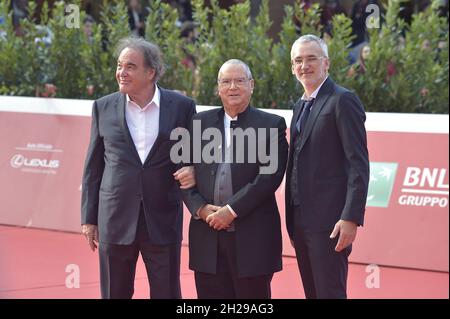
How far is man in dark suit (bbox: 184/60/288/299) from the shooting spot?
430 centimetres

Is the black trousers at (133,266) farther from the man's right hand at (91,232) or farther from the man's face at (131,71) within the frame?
the man's face at (131,71)

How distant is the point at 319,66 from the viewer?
4.32 m

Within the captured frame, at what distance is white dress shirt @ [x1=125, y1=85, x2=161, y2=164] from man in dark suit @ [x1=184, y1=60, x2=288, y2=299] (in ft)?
0.89

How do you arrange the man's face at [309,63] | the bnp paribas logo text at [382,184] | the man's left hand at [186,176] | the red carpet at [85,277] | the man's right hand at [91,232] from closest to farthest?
1. the man's face at [309,63]
2. the man's left hand at [186,176]
3. the man's right hand at [91,232]
4. the red carpet at [85,277]
5. the bnp paribas logo text at [382,184]

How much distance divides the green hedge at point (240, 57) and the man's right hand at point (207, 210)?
490cm

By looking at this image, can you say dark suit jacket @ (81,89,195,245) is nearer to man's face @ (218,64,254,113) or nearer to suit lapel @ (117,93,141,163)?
suit lapel @ (117,93,141,163)

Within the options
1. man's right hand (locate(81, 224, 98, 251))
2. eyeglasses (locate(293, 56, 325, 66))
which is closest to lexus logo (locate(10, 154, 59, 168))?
man's right hand (locate(81, 224, 98, 251))

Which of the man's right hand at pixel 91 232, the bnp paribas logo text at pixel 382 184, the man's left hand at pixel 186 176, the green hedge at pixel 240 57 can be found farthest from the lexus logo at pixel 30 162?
the man's left hand at pixel 186 176

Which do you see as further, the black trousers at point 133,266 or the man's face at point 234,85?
the black trousers at point 133,266

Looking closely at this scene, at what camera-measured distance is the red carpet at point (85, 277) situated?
6.59 metres

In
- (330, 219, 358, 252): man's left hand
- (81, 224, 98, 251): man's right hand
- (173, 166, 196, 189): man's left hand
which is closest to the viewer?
(330, 219, 358, 252): man's left hand

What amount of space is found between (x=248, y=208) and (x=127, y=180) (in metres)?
0.65

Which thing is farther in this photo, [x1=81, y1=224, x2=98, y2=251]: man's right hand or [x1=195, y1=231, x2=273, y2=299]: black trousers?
[x1=81, y1=224, x2=98, y2=251]: man's right hand
